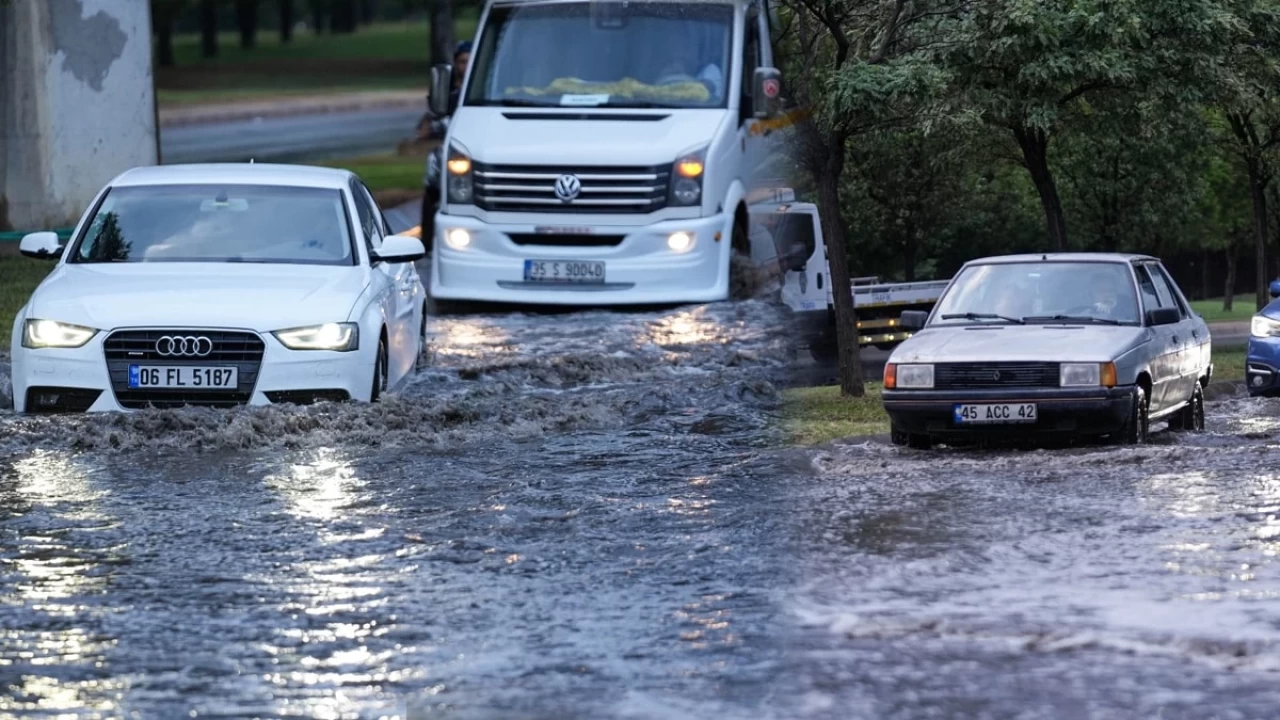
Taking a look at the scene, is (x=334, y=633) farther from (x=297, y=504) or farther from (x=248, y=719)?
(x=297, y=504)

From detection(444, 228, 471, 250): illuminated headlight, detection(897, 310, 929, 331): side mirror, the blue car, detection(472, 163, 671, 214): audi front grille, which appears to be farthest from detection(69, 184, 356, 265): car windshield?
the blue car

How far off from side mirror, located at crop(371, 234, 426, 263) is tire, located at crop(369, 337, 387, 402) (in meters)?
0.54

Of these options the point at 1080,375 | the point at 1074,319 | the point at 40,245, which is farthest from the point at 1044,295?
the point at 40,245

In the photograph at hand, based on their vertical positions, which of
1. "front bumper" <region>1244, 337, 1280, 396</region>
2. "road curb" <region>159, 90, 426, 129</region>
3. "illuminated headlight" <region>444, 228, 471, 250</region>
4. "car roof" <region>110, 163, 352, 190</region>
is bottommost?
"road curb" <region>159, 90, 426, 129</region>

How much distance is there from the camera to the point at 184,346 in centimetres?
1282

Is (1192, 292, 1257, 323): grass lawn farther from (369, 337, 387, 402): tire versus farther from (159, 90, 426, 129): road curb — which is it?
(369, 337, 387, 402): tire

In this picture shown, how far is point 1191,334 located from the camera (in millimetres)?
15305

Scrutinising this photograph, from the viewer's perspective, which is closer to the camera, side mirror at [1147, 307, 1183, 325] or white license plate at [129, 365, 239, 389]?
white license plate at [129, 365, 239, 389]

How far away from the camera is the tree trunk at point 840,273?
1847cm

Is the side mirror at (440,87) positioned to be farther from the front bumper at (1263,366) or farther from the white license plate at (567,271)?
the front bumper at (1263,366)

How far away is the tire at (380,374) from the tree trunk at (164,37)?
68322 mm

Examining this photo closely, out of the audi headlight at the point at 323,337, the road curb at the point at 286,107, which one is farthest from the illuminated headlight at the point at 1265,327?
the road curb at the point at 286,107

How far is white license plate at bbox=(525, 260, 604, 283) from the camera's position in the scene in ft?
62.2

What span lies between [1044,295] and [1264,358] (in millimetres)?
6565
